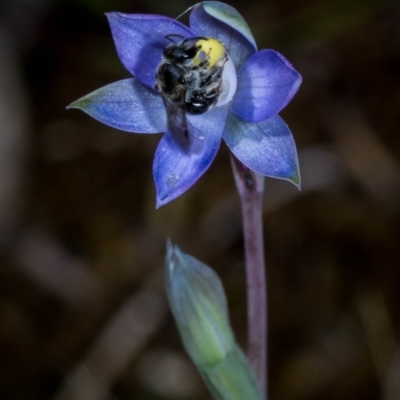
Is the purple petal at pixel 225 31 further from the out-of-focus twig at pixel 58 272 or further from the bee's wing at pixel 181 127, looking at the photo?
the out-of-focus twig at pixel 58 272

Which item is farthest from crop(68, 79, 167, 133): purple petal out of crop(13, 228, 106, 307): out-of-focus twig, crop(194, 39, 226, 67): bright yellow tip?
crop(13, 228, 106, 307): out-of-focus twig

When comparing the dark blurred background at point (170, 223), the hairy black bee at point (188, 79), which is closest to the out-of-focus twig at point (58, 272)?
the dark blurred background at point (170, 223)

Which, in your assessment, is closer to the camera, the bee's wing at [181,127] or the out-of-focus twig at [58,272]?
the bee's wing at [181,127]

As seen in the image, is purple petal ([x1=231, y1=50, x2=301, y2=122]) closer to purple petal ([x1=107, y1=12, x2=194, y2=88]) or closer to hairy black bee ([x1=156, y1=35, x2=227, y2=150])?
hairy black bee ([x1=156, y1=35, x2=227, y2=150])

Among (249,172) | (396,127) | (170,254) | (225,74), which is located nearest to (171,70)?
(225,74)

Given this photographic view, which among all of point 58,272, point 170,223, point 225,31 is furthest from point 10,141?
point 225,31

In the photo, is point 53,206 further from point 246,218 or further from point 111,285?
point 246,218
